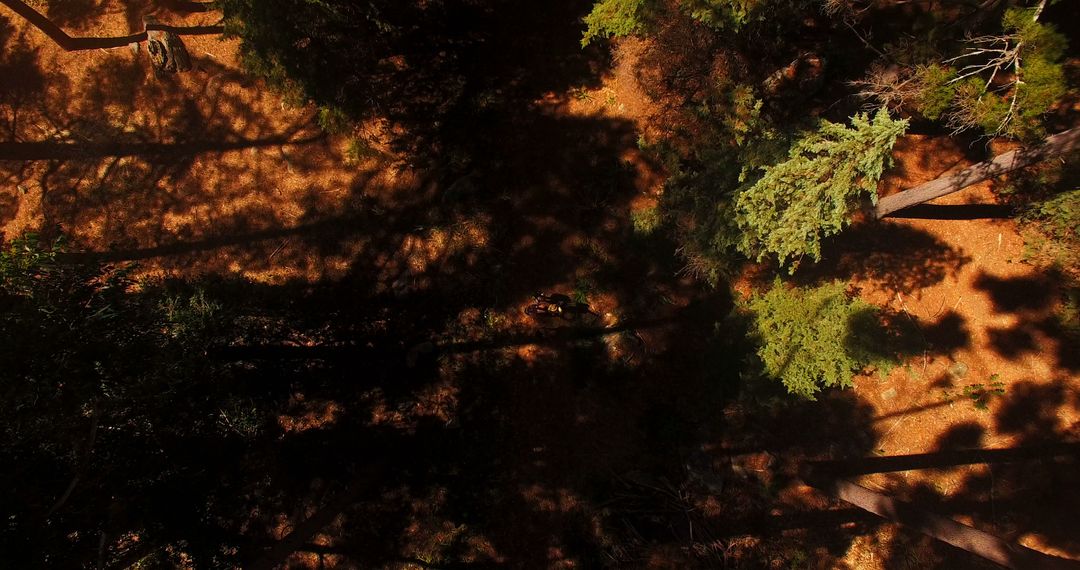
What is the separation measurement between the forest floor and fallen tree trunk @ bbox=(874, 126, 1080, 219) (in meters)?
1.81

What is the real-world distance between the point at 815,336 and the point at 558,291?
640 cm

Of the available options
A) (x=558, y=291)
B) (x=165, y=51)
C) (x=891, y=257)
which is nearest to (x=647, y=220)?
(x=558, y=291)

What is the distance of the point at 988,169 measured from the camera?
9.41 m

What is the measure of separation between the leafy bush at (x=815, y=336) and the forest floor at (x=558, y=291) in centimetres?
141

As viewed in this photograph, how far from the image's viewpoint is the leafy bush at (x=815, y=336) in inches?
368

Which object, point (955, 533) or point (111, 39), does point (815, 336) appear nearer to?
point (955, 533)

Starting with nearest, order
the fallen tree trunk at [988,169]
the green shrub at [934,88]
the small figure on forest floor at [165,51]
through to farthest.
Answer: the fallen tree trunk at [988,169]
the green shrub at [934,88]
the small figure on forest floor at [165,51]

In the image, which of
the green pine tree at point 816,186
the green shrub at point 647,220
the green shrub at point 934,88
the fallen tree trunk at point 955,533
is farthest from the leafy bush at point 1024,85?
the fallen tree trunk at point 955,533

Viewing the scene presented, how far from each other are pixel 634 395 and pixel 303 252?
34.4 ft

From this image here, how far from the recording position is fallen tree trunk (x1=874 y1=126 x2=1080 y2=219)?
836 cm

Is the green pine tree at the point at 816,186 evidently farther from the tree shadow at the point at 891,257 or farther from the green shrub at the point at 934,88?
the tree shadow at the point at 891,257

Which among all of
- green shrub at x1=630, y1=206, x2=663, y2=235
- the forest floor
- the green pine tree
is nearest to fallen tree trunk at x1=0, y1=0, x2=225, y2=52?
the forest floor

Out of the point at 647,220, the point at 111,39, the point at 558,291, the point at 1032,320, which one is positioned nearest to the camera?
the point at 1032,320

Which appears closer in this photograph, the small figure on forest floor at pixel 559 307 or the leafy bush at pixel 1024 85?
the leafy bush at pixel 1024 85
